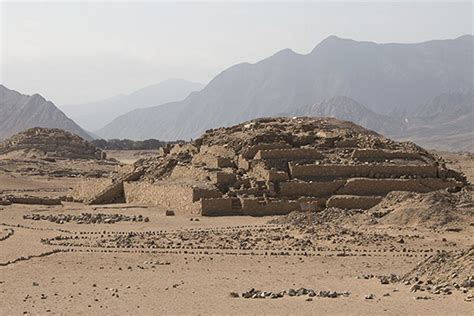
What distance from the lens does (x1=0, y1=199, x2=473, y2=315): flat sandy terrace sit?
38.5 ft

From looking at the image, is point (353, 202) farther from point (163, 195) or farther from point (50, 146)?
point (50, 146)

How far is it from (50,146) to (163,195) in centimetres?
3785

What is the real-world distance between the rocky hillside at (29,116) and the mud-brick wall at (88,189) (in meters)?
85.6

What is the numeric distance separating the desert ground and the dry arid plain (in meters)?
0.03

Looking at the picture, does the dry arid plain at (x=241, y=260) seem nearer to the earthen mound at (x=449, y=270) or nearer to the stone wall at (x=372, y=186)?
the earthen mound at (x=449, y=270)

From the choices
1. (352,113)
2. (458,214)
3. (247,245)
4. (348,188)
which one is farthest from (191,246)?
(352,113)

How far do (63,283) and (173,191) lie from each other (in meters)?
14.9

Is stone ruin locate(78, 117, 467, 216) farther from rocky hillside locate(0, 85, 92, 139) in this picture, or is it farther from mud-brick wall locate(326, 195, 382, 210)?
rocky hillside locate(0, 85, 92, 139)

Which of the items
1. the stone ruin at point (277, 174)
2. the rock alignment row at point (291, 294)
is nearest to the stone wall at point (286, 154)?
the stone ruin at point (277, 174)

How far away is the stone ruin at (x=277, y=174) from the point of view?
27.0 meters

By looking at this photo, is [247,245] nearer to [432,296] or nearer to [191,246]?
[191,246]

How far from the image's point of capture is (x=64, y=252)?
18188 mm

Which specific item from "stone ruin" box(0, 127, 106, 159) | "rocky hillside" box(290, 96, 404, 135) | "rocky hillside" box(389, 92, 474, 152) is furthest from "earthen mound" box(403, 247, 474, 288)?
"rocky hillside" box(290, 96, 404, 135)

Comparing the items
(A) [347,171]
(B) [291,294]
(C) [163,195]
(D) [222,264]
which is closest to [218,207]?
(C) [163,195]
